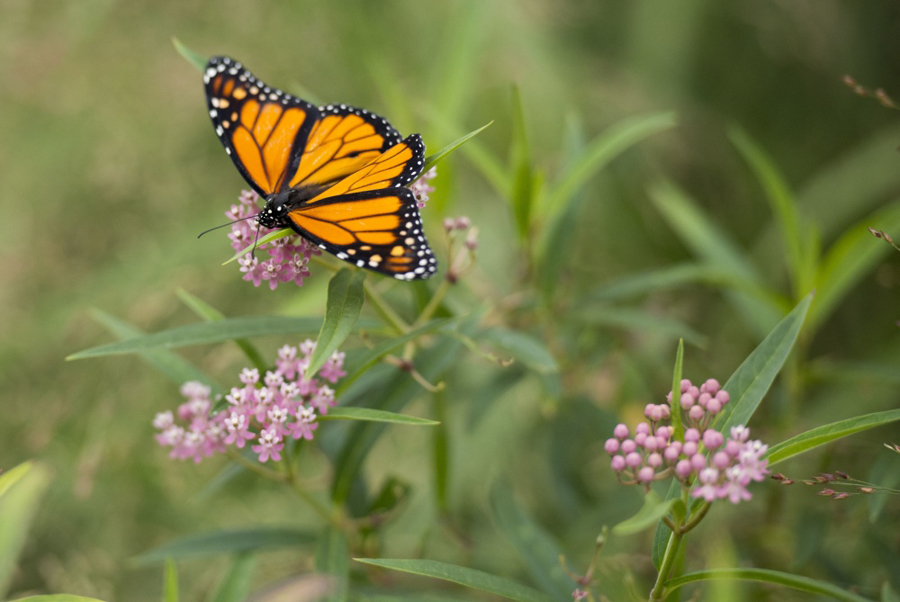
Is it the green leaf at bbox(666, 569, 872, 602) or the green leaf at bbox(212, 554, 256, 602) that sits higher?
the green leaf at bbox(666, 569, 872, 602)

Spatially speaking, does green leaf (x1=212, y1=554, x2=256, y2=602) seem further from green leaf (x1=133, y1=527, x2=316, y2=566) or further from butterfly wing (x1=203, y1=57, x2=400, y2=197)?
butterfly wing (x1=203, y1=57, x2=400, y2=197)

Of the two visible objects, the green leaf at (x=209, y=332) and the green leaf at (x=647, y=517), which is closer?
the green leaf at (x=647, y=517)

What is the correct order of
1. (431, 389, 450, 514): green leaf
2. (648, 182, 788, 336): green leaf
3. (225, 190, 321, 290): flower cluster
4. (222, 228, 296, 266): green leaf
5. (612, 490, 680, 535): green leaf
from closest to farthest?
(612, 490, 680, 535): green leaf < (222, 228, 296, 266): green leaf < (225, 190, 321, 290): flower cluster < (431, 389, 450, 514): green leaf < (648, 182, 788, 336): green leaf

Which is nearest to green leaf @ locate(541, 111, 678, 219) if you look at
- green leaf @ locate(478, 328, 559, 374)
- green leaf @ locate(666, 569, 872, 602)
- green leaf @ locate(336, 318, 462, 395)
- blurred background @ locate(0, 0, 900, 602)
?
blurred background @ locate(0, 0, 900, 602)

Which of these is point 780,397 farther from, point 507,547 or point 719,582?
point 719,582

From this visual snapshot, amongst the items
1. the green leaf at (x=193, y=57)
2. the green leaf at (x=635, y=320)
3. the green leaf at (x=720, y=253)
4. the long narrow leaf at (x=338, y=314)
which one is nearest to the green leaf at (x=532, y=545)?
the green leaf at (x=635, y=320)

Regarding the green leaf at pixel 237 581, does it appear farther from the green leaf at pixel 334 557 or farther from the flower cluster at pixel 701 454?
the flower cluster at pixel 701 454
